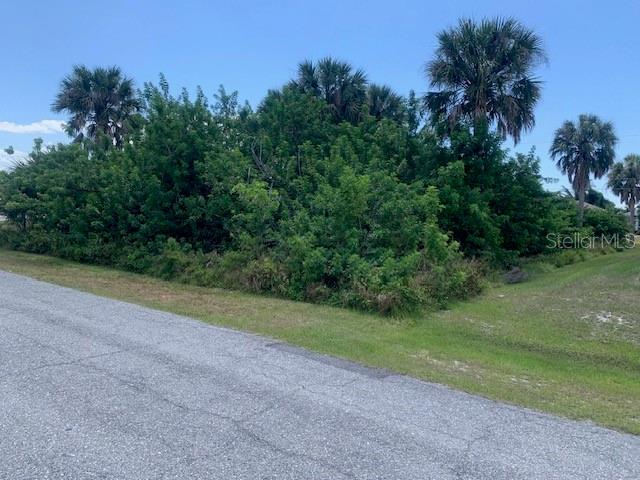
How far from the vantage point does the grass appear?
5.62 metres

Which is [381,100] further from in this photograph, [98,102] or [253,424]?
[253,424]

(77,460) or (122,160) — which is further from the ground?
(122,160)

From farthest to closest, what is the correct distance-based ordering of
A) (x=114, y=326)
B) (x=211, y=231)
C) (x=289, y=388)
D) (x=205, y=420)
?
(x=211, y=231)
(x=114, y=326)
(x=289, y=388)
(x=205, y=420)

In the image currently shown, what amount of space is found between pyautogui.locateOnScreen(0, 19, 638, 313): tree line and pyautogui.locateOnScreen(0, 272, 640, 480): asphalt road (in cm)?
502

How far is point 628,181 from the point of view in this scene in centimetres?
4234

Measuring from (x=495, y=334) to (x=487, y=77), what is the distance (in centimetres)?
1177

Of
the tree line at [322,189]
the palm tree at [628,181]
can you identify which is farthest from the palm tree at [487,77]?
the palm tree at [628,181]

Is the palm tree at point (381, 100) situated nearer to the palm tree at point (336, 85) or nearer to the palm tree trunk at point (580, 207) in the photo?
the palm tree at point (336, 85)

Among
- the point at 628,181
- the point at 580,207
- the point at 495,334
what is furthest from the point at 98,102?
the point at 628,181

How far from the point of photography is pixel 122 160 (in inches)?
659

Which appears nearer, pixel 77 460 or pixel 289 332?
pixel 77 460

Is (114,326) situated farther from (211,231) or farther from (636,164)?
(636,164)

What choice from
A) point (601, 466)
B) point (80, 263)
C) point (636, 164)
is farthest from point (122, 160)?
point (636, 164)

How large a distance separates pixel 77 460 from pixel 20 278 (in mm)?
10149
